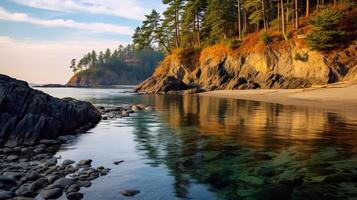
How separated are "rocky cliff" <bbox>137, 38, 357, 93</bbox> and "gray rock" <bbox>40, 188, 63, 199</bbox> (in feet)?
166

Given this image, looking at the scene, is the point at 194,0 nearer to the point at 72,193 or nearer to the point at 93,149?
the point at 93,149

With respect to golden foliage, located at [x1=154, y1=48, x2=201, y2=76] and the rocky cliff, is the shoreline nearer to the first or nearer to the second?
the rocky cliff

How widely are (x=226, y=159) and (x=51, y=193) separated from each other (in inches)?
291

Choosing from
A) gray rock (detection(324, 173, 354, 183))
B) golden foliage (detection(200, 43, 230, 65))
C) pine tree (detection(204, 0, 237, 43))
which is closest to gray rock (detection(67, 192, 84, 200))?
gray rock (detection(324, 173, 354, 183))

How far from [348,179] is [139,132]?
46.0 ft

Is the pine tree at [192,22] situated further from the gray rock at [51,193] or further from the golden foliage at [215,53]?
the gray rock at [51,193]

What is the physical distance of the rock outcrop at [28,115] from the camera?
752 inches

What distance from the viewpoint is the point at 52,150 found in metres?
17.4

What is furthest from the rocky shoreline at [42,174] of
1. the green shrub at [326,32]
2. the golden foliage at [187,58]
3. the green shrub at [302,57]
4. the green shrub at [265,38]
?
the golden foliage at [187,58]

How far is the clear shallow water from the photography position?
1099 cm

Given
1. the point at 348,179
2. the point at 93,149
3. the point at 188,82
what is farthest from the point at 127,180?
the point at 188,82

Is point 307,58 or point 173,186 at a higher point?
point 307,58

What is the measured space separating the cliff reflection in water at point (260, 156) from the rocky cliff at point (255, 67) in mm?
33176

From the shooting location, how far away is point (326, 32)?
55.4 metres
